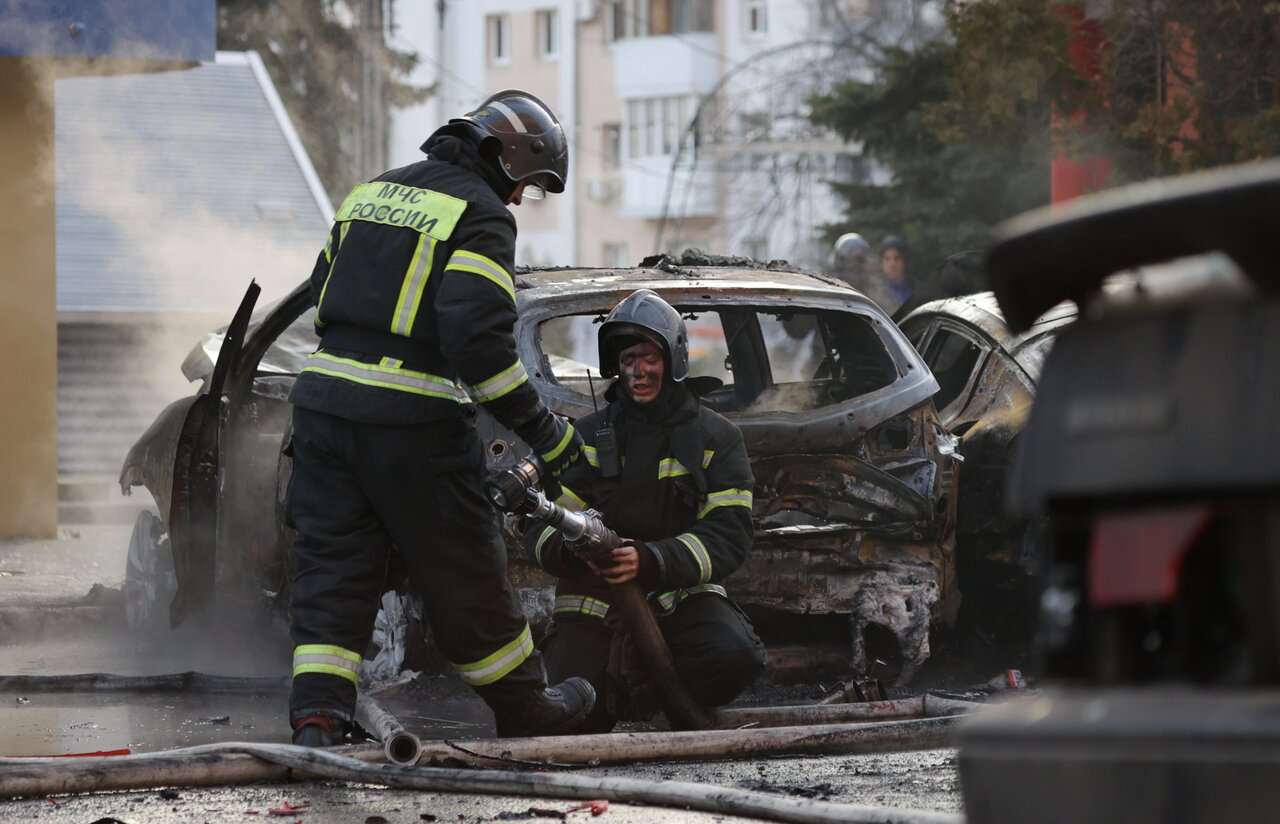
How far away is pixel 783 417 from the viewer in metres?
6.91

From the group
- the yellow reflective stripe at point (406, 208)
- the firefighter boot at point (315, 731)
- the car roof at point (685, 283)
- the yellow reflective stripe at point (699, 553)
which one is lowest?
the firefighter boot at point (315, 731)

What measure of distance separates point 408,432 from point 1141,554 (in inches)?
133

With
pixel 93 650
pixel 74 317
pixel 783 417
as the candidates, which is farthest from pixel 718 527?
pixel 74 317

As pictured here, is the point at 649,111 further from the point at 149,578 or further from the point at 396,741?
the point at 396,741

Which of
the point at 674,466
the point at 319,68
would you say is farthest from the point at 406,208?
the point at 319,68

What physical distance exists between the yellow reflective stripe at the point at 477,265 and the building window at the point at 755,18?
41.8m

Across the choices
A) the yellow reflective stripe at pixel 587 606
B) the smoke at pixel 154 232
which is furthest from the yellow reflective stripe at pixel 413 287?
the smoke at pixel 154 232

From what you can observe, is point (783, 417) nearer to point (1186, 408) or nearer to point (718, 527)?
point (718, 527)

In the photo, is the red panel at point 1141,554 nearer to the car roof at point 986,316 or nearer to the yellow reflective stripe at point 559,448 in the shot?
the yellow reflective stripe at point 559,448

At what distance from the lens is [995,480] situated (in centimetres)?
768

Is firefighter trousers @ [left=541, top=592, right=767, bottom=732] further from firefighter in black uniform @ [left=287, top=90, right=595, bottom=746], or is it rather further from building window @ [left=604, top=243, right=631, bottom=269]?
building window @ [left=604, top=243, right=631, bottom=269]

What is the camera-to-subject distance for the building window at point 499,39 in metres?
52.3

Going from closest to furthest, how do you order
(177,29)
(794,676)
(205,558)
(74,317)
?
(794,676)
(205,558)
(177,29)
(74,317)

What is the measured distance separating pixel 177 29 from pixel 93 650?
5821 mm
